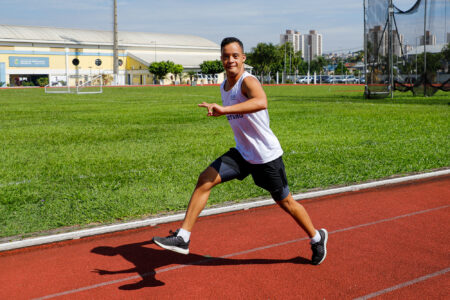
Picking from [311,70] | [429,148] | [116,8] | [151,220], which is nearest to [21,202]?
[151,220]

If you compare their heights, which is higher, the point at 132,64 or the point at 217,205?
the point at 132,64

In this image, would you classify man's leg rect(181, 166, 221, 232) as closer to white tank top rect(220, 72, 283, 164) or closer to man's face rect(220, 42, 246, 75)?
white tank top rect(220, 72, 283, 164)

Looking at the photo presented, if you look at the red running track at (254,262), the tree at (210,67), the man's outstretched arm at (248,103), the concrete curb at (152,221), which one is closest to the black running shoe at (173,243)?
the red running track at (254,262)

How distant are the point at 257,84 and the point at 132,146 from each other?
7.98m

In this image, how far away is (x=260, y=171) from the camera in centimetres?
434

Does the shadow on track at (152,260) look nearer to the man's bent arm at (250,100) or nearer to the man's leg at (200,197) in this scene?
the man's leg at (200,197)

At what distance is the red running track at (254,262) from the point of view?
4125 millimetres

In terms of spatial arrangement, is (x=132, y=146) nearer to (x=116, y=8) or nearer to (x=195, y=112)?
(x=195, y=112)

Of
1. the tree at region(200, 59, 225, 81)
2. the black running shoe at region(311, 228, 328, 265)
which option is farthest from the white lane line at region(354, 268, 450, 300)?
the tree at region(200, 59, 225, 81)

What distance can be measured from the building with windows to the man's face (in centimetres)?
6521

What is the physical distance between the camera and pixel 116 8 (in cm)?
7425

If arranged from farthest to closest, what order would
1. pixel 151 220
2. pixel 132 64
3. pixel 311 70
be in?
pixel 311 70
pixel 132 64
pixel 151 220

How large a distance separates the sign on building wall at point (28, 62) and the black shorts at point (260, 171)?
7746 cm

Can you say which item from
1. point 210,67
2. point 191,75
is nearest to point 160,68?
point 191,75
